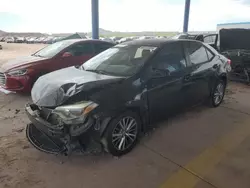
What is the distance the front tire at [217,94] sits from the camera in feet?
15.1

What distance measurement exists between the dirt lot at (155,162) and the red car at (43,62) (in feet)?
4.80

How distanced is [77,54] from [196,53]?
3375 mm

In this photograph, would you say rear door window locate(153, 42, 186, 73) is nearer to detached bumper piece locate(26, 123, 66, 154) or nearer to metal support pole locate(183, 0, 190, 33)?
detached bumper piece locate(26, 123, 66, 154)

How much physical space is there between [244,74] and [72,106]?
6311 mm

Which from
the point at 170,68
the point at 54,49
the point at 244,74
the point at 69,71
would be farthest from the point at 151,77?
the point at 244,74

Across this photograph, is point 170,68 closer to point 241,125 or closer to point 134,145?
point 134,145

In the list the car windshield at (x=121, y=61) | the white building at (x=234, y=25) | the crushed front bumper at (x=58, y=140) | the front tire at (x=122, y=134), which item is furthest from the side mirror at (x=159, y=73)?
the white building at (x=234, y=25)

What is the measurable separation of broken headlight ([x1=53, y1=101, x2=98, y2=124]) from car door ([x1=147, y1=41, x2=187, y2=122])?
944 millimetres

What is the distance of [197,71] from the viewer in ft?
12.9

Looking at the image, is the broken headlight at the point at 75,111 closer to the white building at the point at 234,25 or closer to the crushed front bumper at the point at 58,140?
the crushed front bumper at the point at 58,140

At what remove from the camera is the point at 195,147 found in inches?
128

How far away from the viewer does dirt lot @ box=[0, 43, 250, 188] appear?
2551 millimetres

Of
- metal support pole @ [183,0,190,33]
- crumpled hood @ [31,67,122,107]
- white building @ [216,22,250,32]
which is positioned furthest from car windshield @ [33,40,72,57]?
white building @ [216,22,250,32]

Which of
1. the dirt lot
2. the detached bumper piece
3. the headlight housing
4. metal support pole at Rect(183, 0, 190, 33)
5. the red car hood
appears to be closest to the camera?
the dirt lot
